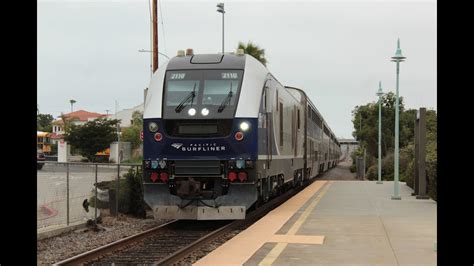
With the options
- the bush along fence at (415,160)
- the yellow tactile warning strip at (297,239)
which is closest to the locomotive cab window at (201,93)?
the yellow tactile warning strip at (297,239)

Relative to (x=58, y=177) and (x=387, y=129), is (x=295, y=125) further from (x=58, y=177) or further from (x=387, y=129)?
(x=387, y=129)

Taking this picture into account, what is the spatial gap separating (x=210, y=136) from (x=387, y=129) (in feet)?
139

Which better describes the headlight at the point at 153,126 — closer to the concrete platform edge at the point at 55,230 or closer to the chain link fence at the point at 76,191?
the chain link fence at the point at 76,191

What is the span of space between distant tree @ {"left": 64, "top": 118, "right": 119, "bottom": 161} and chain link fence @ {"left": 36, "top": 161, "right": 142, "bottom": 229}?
44.6 meters

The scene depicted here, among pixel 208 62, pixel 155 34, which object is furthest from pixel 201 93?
pixel 155 34

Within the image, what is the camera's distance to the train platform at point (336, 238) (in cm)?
841

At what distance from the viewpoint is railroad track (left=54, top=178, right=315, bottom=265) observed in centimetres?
944

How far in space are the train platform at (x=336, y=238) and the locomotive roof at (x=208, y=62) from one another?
3.53 metres

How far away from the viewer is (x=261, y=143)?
1291cm

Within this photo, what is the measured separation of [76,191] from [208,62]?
4384mm

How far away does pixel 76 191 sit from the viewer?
13844 mm

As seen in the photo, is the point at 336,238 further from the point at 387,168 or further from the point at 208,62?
the point at 387,168

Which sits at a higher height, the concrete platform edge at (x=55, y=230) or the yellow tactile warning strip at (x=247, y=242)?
the yellow tactile warning strip at (x=247, y=242)
